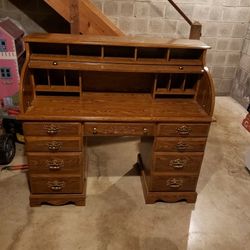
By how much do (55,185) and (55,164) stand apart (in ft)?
0.60

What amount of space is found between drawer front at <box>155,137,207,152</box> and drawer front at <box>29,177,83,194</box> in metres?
0.65

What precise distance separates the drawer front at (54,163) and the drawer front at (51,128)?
169mm

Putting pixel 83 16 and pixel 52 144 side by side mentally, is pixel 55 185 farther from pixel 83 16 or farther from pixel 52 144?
pixel 83 16

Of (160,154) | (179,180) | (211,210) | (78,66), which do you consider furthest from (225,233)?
(78,66)

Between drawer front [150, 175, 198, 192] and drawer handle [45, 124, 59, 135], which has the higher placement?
drawer handle [45, 124, 59, 135]

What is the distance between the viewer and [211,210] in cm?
220

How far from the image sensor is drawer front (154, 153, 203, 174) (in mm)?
2043

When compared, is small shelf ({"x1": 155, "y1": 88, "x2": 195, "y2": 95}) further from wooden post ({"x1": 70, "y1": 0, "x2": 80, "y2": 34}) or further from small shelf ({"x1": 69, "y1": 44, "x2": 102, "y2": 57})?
wooden post ({"x1": 70, "y1": 0, "x2": 80, "y2": 34})

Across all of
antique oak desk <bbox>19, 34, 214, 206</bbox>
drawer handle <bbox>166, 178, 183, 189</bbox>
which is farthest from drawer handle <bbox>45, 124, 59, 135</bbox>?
drawer handle <bbox>166, 178, 183, 189</bbox>

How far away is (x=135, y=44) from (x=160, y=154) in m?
0.81

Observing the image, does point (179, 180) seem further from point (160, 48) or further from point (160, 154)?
point (160, 48)

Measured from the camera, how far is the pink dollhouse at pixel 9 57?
9.36ft

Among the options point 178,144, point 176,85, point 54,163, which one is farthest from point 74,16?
point 178,144

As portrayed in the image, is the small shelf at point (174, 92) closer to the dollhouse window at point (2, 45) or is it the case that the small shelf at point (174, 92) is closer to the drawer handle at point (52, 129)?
the drawer handle at point (52, 129)
